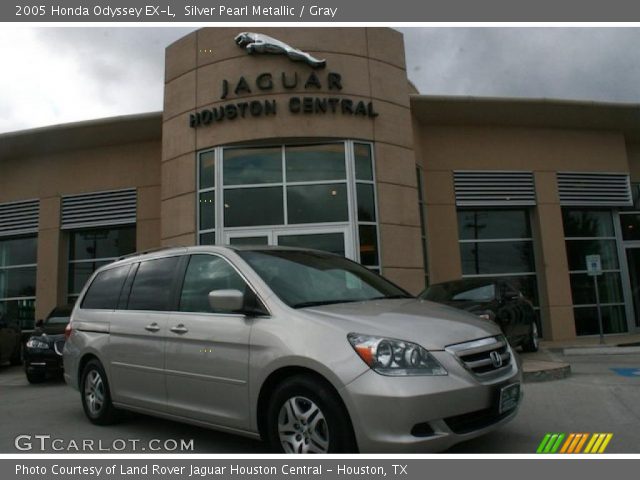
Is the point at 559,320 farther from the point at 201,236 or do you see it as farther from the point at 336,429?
the point at 336,429

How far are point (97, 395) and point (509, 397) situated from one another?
13.0 ft

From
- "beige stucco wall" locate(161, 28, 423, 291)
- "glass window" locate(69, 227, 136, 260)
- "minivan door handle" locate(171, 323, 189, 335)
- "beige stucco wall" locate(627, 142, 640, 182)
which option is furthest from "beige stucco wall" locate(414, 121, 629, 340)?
"minivan door handle" locate(171, 323, 189, 335)

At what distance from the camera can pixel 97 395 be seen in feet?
17.5


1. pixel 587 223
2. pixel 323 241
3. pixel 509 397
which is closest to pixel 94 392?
pixel 509 397

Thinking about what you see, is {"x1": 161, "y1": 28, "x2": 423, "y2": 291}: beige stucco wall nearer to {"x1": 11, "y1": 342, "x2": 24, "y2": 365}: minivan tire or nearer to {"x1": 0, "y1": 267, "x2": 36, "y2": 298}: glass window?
{"x1": 11, "y1": 342, "x2": 24, "y2": 365}: minivan tire

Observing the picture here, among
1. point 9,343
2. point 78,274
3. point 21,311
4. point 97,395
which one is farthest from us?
point 21,311

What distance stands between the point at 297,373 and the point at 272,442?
20.4 inches

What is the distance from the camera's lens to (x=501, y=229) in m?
14.7

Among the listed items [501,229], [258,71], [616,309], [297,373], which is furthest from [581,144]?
[297,373]

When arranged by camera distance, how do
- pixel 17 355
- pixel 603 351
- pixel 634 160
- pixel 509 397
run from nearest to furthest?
pixel 509 397 → pixel 603 351 → pixel 17 355 → pixel 634 160

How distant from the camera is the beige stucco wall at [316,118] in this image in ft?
37.8

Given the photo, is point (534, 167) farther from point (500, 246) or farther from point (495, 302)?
point (495, 302)

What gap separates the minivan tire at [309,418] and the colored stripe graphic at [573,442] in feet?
5.61

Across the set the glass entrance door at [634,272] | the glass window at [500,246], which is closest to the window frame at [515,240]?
the glass window at [500,246]
